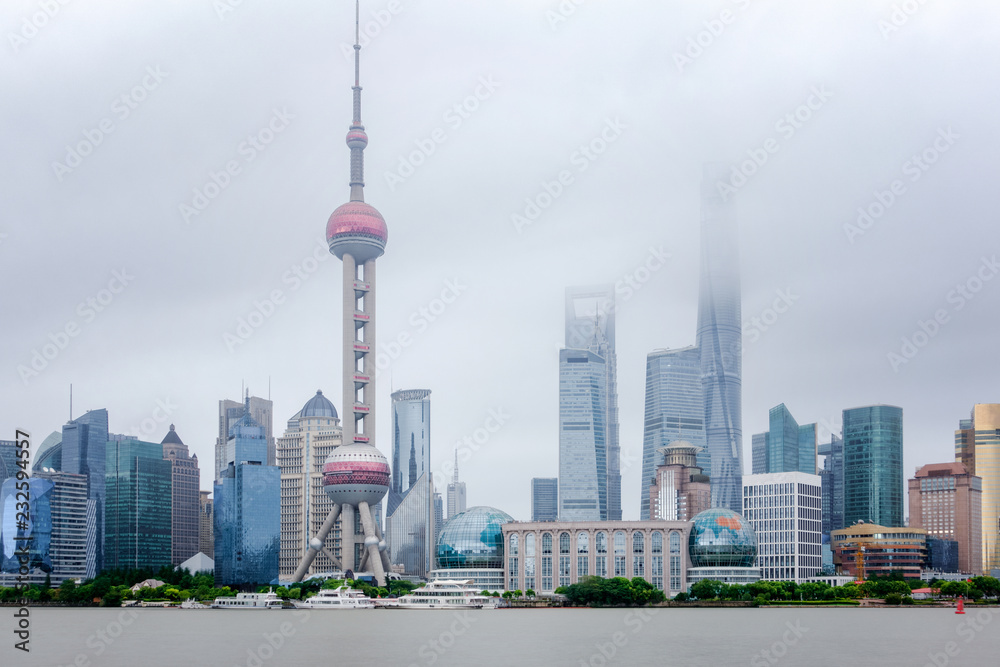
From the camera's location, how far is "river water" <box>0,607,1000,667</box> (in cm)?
10544

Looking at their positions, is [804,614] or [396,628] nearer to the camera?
[396,628]

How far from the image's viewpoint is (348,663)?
336 ft

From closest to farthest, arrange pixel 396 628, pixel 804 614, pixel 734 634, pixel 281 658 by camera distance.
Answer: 1. pixel 281 658
2. pixel 734 634
3. pixel 396 628
4. pixel 804 614

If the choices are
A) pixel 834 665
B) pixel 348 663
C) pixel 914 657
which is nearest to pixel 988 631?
pixel 914 657

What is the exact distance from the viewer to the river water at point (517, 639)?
105438 mm

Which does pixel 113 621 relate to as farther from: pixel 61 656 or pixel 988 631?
pixel 988 631

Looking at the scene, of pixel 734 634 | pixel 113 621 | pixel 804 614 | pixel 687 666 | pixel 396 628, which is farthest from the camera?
pixel 804 614

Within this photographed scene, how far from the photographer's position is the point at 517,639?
5069 inches

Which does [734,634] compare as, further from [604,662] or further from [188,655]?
[188,655]

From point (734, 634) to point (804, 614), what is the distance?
52.1 m

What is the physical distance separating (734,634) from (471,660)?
42.2m

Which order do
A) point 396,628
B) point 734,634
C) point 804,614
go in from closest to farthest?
point 734,634 → point 396,628 → point 804,614

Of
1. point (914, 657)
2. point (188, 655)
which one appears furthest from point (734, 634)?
point (188, 655)

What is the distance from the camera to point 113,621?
168875 millimetres
